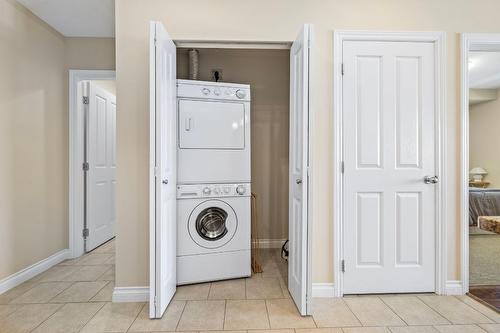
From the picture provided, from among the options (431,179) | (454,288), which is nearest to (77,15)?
(431,179)

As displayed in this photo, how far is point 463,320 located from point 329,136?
1618 millimetres

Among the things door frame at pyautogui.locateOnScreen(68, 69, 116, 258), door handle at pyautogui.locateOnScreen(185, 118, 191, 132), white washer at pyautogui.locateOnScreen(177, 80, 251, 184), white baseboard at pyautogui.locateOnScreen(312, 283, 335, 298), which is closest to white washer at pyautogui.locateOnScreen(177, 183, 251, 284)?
white washer at pyautogui.locateOnScreen(177, 80, 251, 184)

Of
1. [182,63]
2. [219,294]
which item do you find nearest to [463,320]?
[219,294]

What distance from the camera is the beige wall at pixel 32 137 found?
2605mm

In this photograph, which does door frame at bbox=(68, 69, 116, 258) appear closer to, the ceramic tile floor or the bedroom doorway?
the ceramic tile floor

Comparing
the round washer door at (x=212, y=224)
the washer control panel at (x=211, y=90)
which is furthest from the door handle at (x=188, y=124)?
the round washer door at (x=212, y=224)

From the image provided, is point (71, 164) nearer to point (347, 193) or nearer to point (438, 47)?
point (347, 193)

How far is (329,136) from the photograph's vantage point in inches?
95.5

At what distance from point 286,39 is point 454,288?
251 cm

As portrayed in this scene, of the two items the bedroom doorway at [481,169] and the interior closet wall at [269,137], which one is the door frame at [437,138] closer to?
Answer: the bedroom doorway at [481,169]

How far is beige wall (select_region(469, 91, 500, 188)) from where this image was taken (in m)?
6.68

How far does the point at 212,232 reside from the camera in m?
2.77

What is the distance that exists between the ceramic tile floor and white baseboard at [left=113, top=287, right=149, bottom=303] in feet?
0.19

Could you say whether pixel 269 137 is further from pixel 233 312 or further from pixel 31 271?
pixel 31 271
